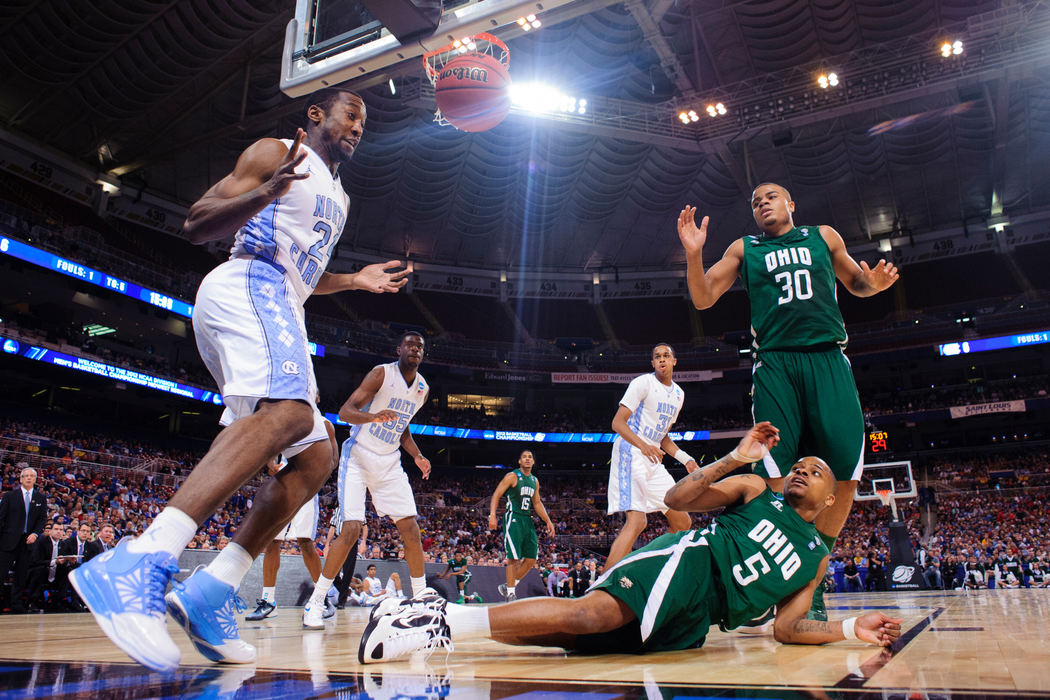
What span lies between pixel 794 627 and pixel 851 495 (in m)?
0.92

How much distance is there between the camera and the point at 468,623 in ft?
7.98

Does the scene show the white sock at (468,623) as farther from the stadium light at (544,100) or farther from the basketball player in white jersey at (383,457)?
the stadium light at (544,100)

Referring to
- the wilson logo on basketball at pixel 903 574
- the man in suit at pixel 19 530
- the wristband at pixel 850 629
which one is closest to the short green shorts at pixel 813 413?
the wristband at pixel 850 629

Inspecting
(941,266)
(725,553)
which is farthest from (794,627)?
(941,266)

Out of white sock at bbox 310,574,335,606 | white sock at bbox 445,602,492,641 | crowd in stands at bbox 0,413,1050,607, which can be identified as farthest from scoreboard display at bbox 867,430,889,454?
white sock at bbox 445,602,492,641

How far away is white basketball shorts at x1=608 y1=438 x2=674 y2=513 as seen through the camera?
6.39 meters

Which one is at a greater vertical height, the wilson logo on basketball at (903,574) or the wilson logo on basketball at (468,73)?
the wilson logo on basketball at (468,73)

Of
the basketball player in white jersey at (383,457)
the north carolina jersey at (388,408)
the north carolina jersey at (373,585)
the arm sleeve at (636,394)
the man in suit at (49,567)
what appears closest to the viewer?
the basketball player in white jersey at (383,457)

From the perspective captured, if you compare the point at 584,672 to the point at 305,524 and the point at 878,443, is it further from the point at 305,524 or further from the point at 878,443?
the point at 878,443

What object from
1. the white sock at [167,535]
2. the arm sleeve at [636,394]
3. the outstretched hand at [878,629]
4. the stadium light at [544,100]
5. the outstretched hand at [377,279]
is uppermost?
the stadium light at [544,100]

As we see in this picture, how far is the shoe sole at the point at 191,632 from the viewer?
1937 mm

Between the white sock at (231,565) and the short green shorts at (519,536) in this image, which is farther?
the short green shorts at (519,536)

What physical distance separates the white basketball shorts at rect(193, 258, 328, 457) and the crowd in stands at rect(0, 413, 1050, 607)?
813 cm

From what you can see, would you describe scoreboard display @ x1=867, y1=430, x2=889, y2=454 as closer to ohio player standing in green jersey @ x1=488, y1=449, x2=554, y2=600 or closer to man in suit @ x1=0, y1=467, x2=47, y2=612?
ohio player standing in green jersey @ x1=488, y1=449, x2=554, y2=600
